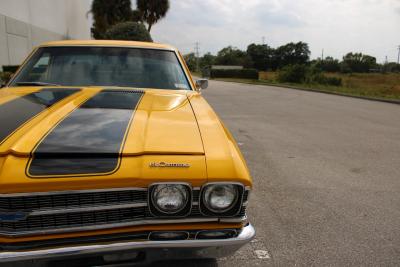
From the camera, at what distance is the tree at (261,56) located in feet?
352

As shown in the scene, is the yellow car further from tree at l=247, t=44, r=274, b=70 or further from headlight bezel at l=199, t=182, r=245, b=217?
tree at l=247, t=44, r=274, b=70

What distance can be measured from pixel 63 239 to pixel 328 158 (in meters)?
4.82

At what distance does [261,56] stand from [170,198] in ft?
362

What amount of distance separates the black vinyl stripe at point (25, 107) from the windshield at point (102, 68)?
356mm

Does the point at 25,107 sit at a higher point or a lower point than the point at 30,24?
lower

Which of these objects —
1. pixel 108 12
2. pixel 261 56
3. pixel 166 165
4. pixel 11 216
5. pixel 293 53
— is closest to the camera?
pixel 11 216

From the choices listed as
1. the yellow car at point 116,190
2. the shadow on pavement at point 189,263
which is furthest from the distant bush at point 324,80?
the yellow car at point 116,190

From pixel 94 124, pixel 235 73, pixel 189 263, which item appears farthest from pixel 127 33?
pixel 235 73

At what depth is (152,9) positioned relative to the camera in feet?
109

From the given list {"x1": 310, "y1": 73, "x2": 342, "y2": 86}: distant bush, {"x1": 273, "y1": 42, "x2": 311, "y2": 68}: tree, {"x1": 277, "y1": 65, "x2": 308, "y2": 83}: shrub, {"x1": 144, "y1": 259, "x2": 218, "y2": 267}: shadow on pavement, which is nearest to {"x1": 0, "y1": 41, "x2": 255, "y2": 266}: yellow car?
{"x1": 144, "y1": 259, "x2": 218, "y2": 267}: shadow on pavement

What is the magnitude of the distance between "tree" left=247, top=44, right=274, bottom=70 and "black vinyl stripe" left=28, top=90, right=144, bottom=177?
353ft

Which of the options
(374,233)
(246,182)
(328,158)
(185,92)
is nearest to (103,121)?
(246,182)

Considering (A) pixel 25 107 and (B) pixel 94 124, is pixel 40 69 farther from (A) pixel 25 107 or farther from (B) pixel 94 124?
(B) pixel 94 124

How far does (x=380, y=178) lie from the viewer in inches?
187
